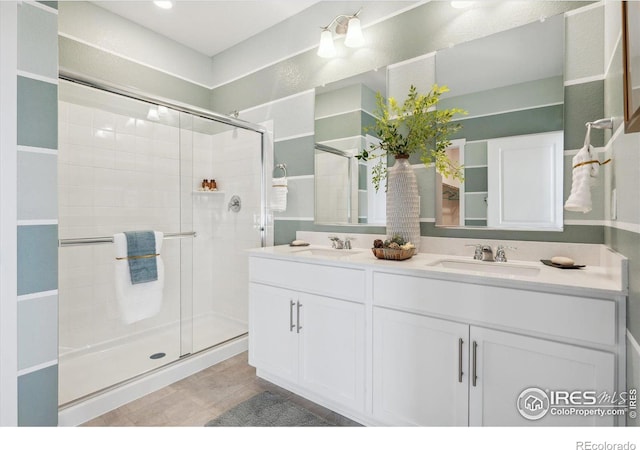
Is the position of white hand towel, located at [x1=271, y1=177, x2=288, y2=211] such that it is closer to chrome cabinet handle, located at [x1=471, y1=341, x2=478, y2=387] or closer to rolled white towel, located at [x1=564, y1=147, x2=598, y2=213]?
chrome cabinet handle, located at [x1=471, y1=341, x2=478, y2=387]

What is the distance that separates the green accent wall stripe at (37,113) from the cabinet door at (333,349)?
1.44 metres

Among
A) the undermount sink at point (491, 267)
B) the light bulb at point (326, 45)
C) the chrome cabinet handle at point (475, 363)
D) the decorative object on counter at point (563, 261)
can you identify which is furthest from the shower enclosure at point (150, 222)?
the decorative object on counter at point (563, 261)

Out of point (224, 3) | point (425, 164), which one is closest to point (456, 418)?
point (425, 164)

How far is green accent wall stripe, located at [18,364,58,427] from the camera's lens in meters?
1.39

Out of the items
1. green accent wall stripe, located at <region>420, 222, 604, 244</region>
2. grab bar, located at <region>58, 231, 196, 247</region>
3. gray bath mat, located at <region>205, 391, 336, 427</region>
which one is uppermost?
green accent wall stripe, located at <region>420, 222, 604, 244</region>

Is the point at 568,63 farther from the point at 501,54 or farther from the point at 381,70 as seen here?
the point at 381,70

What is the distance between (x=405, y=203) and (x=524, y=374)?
98 centimetres

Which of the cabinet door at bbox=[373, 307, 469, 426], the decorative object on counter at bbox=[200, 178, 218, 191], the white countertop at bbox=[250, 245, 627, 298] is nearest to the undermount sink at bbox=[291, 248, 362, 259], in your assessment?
the white countertop at bbox=[250, 245, 627, 298]

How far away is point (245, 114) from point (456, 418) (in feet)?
9.03

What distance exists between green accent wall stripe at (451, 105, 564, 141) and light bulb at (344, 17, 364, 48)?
0.91m

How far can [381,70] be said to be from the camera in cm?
212

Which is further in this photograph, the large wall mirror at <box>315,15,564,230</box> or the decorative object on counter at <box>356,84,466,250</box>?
the decorative object on counter at <box>356,84,466,250</box>

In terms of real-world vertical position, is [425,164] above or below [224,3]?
below

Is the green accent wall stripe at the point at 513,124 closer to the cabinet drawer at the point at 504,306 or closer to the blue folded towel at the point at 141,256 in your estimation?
the cabinet drawer at the point at 504,306
